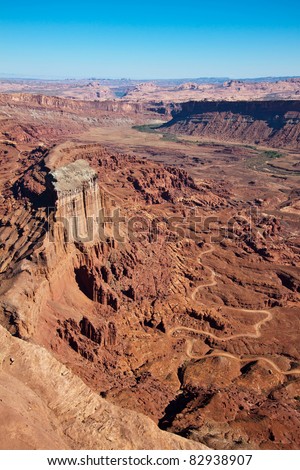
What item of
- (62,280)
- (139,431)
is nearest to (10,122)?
(62,280)

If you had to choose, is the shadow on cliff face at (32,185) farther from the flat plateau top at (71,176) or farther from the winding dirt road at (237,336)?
the winding dirt road at (237,336)

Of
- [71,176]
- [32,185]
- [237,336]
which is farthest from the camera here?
[32,185]

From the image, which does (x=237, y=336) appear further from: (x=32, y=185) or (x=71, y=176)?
(x=32, y=185)

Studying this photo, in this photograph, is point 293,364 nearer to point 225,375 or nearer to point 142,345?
point 225,375

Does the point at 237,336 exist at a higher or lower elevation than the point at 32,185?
lower

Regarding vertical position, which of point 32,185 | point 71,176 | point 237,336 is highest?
point 71,176

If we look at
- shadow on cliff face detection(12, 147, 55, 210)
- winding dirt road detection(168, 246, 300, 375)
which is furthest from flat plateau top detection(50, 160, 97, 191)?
winding dirt road detection(168, 246, 300, 375)

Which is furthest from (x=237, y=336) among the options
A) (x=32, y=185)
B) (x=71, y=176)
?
(x=32, y=185)

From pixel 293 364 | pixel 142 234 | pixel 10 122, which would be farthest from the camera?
pixel 10 122
